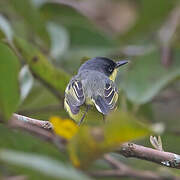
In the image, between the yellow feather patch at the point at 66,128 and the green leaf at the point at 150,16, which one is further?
the green leaf at the point at 150,16

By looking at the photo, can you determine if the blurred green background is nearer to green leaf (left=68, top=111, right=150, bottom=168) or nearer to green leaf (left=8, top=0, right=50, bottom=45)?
green leaf (left=8, top=0, right=50, bottom=45)

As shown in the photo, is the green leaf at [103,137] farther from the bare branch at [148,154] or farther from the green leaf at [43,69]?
the green leaf at [43,69]

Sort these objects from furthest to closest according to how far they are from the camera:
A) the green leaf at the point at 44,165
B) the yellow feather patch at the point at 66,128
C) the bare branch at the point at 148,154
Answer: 1. the bare branch at the point at 148,154
2. the yellow feather patch at the point at 66,128
3. the green leaf at the point at 44,165

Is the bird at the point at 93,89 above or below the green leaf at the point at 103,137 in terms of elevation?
above

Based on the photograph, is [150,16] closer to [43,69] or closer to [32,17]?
[32,17]

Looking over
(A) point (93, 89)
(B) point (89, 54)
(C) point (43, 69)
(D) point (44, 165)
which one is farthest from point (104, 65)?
(D) point (44, 165)

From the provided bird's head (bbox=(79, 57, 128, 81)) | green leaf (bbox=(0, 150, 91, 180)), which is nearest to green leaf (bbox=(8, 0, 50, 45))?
bird's head (bbox=(79, 57, 128, 81))

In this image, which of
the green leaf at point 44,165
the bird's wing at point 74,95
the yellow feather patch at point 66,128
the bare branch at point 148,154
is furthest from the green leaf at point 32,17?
the green leaf at point 44,165

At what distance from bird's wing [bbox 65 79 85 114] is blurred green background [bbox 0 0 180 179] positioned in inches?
3.0

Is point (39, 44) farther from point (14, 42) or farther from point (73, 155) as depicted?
point (73, 155)

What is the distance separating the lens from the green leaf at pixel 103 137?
141cm

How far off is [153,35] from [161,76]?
1380 millimetres

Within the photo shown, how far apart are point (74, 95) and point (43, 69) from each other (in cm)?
30

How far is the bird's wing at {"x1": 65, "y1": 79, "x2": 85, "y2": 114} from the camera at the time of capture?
3.46 metres
